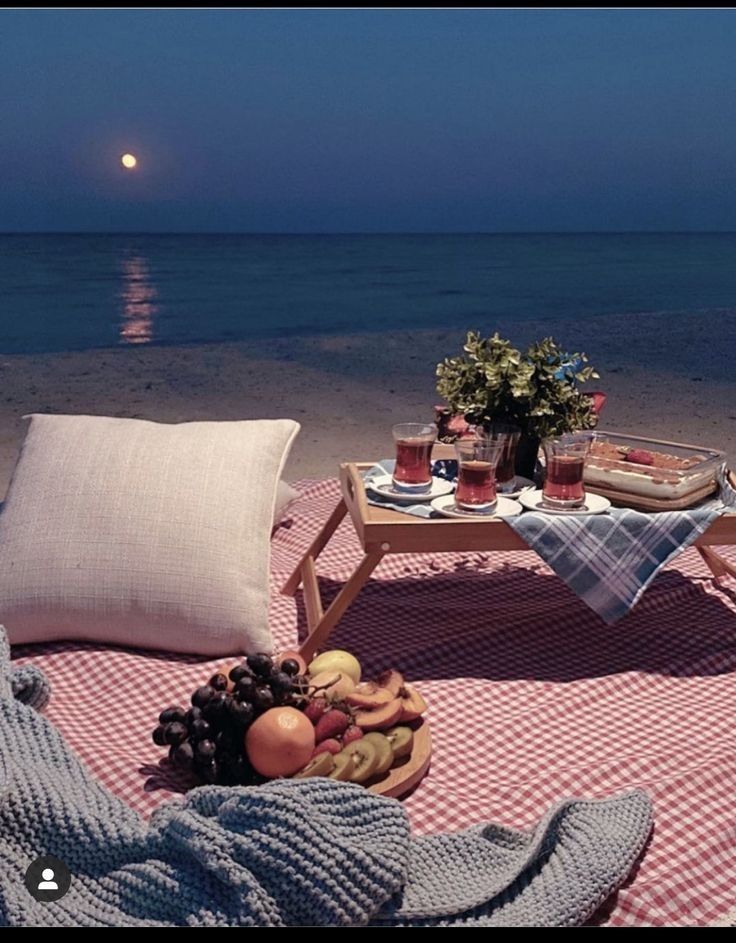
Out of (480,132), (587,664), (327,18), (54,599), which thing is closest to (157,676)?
(54,599)

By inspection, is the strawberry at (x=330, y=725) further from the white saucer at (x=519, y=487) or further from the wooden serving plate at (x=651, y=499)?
the wooden serving plate at (x=651, y=499)

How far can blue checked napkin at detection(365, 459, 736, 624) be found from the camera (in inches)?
112

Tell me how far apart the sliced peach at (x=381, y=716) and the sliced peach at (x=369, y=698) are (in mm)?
11

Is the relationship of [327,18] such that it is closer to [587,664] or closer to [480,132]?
[480,132]

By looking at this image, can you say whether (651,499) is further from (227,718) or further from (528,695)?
(227,718)

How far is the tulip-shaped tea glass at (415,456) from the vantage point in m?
3.00

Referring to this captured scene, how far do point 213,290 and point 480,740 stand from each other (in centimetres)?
1904

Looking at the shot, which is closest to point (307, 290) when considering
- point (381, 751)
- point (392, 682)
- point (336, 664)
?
point (336, 664)

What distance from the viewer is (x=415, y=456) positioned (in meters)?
3.01

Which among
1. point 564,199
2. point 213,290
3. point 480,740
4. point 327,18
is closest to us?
point 480,740

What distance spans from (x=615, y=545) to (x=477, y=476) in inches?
16.1

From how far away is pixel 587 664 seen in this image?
10.0ft

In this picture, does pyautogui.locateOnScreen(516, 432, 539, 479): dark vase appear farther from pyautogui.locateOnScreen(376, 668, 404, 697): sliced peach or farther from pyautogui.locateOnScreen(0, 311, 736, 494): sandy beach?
pyautogui.locateOnScreen(0, 311, 736, 494): sandy beach

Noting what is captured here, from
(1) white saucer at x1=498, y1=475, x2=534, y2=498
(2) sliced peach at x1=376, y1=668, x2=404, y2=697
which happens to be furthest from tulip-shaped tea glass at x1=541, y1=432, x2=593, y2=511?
(2) sliced peach at x1=376, y1=668, x2=404, y2=697
